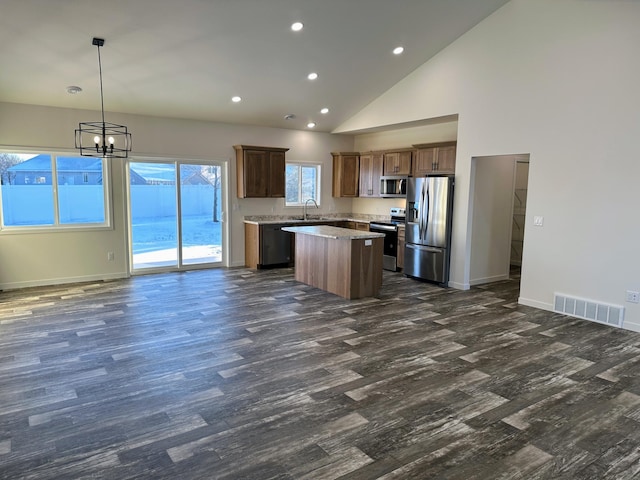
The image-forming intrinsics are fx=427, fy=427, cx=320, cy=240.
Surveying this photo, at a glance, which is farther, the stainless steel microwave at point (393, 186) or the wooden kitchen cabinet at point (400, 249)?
the stainless steel microwave at point (393, 186)

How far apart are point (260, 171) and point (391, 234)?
9.31 feet

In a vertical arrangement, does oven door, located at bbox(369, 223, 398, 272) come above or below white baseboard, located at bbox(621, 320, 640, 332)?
above

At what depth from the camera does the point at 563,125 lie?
→ 5.42 metres

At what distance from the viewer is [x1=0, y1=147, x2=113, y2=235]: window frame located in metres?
6.47

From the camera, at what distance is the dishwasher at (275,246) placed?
8234 millimetres

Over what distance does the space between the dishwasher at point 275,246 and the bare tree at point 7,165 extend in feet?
13.2

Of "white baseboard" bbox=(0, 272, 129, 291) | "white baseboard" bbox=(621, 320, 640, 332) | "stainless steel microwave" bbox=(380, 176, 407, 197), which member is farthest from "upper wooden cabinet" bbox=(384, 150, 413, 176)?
"white baseboard" bbox=(0, 272, 129, 291)

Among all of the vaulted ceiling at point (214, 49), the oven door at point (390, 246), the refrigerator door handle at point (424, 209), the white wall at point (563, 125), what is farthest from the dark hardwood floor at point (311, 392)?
the vaulted ceiling at point (214, 49)

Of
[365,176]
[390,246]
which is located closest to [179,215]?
[365,176]

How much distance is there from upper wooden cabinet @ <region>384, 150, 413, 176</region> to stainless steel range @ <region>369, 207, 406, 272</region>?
748 millimetres

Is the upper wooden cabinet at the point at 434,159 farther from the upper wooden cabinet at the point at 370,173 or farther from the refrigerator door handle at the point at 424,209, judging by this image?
the upper wooden cabinet at the point at 370,173

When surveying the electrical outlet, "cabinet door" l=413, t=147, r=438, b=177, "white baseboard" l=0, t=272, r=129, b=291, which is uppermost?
"cabinet door" l=413, t=147, r=438, b=177

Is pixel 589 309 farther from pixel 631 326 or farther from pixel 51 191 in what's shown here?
pixel 51 191

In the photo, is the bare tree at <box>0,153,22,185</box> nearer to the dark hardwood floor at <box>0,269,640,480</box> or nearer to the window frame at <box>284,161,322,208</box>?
the dark hardwood floor at <box>0,269,640,480</box>
